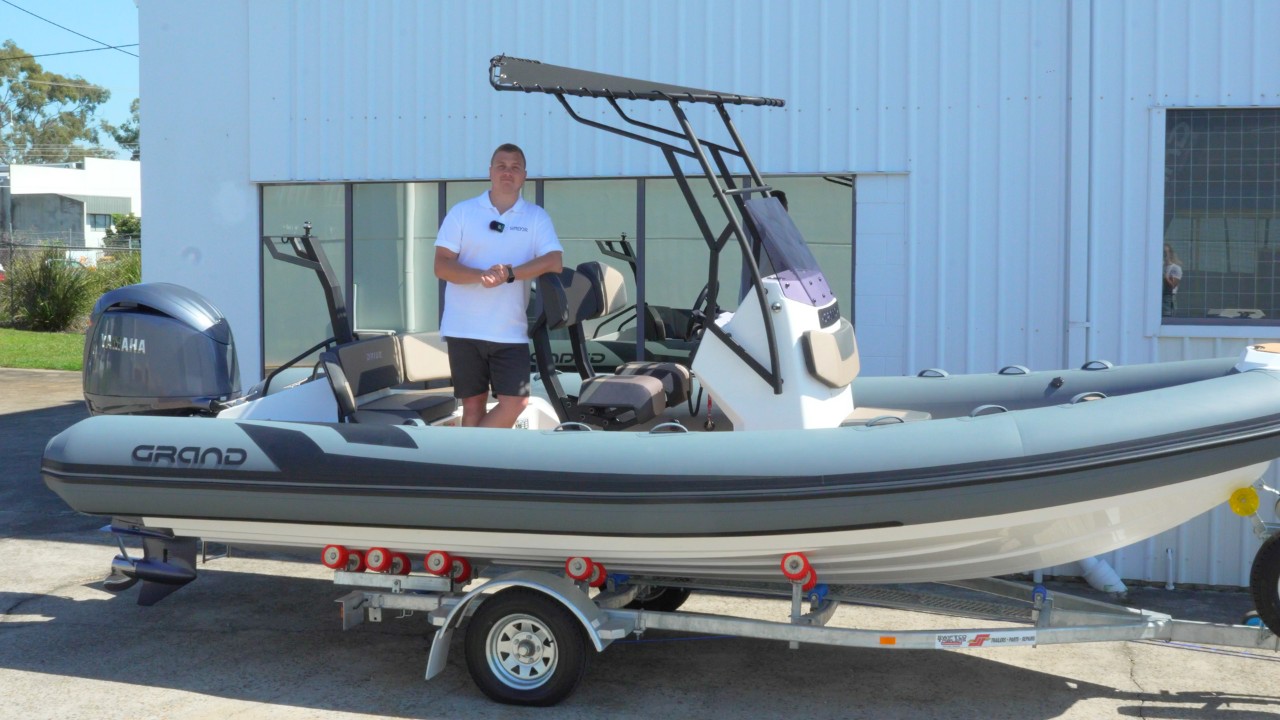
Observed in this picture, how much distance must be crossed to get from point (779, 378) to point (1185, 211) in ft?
10.0

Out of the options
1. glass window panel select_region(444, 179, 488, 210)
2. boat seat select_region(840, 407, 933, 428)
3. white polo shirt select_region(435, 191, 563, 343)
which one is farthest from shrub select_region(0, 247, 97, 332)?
boat seat select_region(840, 407, 933, 428)

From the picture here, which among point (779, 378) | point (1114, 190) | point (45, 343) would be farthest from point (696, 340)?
point (45, 343)

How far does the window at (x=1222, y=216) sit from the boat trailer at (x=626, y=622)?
8.02ft

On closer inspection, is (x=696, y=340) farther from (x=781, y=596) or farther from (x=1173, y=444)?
(x=1173, y=444)

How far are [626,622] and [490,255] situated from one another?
1.65 meters

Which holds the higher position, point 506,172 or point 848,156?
point 848,156

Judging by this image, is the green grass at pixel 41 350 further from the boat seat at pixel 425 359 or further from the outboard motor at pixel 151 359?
the boat seat at pixel 425 359

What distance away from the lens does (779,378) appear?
479 cm

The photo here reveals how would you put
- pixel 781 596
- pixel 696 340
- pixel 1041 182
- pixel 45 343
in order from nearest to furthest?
1. pixel 781 596
2. pixel 696 340
3. pixel 1041 182
4. pixel 45 343

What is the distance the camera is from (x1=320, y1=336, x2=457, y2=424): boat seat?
17.6 ft

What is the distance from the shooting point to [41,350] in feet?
57.8

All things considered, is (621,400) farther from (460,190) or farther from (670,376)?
(460,190)

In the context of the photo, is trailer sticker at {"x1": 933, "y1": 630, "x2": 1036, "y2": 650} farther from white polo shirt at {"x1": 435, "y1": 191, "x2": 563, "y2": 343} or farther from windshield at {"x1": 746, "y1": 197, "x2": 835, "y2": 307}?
white polo shirt at {"x1": 435, "y1": 191, "x2": 563, "y2": 343}

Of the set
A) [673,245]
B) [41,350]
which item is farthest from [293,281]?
[41,350]
